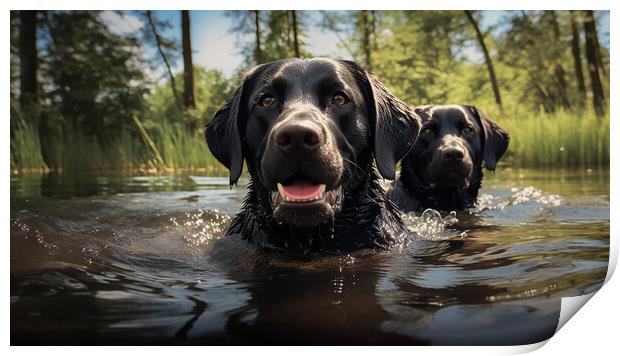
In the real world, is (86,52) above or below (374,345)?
above

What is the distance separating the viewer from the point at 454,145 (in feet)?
18.5

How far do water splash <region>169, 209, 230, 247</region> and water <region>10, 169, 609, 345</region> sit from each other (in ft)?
0.06

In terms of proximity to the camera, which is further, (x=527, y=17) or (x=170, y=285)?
(x=527, y=17)

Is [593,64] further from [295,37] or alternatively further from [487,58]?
[295,37]

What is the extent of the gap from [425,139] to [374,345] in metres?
3.74

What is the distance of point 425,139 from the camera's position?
5969 mm

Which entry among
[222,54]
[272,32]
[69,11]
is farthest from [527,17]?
[69,11]

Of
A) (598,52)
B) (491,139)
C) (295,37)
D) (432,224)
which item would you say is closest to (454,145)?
(432,224)

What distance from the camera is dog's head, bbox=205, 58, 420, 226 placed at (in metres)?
3.20

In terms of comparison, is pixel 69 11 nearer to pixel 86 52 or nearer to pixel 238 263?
pixel 86 52

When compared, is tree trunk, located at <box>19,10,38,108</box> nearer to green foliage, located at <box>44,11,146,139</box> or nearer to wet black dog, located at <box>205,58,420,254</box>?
green foliage, located at <box>44,11,146,139</box>

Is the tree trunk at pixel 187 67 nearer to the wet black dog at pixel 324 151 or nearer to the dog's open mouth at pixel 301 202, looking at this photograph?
the wet black dog at pixel 324 151

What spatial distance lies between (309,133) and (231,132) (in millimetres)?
1023

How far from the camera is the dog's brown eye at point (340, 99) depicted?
3717 mm
